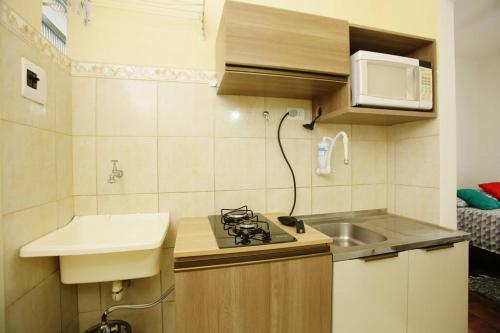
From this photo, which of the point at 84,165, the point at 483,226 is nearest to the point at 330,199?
the point at 84,165

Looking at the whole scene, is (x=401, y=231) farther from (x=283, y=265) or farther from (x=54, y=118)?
(x=54, y=118)

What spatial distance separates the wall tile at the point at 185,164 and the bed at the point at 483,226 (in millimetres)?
2760

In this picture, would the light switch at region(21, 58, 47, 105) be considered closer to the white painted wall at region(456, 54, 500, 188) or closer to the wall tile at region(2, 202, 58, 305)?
the wall tile at region(2, 202, 58, 305)

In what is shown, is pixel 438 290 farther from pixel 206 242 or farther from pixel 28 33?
pixel 28 33

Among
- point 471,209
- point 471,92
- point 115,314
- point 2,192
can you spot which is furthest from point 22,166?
point 471,92

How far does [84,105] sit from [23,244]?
704 millimetres

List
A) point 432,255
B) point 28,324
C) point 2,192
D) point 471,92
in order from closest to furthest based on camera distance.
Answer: point 2,192 → point 28,324 → point 432,255 → point 471,92

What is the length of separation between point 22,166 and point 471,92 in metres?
5.04

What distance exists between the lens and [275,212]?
1.43m

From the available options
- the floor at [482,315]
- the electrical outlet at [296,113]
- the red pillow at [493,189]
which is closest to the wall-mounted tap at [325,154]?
the electrical outlet at [296,113]

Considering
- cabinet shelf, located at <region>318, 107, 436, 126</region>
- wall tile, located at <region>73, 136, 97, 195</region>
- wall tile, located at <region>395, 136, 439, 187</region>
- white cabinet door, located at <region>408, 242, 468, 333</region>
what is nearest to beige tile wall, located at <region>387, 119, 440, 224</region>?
wall tile, located at <region>395, 136, 439, 187</region>

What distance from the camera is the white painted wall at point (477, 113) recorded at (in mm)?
3174

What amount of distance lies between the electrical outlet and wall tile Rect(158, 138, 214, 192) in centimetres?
54

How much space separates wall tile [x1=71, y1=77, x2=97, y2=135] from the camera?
1.16 m
